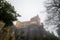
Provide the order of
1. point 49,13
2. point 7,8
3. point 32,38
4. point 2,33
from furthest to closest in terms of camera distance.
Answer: point 32,38 → point 49,13 → point 7,8 → point 2,33

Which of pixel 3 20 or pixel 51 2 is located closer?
pixel 3 20

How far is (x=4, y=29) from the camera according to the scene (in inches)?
583

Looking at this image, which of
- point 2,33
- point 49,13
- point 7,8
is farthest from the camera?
point 49,13

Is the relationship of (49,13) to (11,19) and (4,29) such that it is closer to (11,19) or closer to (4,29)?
(11,19)

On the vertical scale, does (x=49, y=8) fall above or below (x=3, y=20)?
above

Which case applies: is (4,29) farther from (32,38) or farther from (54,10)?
(32,38)

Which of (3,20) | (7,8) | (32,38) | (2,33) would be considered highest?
(32,38)

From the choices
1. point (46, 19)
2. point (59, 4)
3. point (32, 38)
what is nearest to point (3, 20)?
point (46, 19)

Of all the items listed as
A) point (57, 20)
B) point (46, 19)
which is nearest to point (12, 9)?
point (46, 19)

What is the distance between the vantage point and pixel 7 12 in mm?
15148

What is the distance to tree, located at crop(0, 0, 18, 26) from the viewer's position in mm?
14672

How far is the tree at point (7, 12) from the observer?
48.1ft

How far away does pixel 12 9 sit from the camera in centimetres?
1580

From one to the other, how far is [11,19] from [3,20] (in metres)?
1.14
